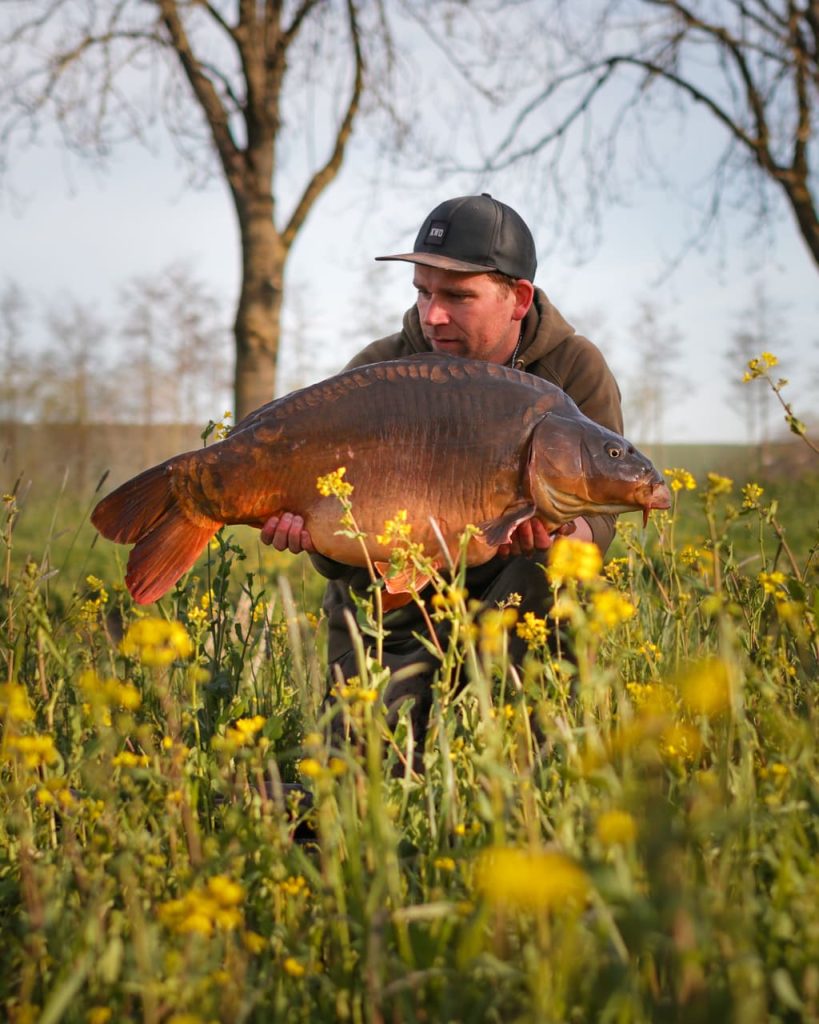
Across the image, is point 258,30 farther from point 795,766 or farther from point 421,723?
point 795,766

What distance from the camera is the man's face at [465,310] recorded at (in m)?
3.62

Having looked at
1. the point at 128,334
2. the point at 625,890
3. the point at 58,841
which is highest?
the point at 128,334

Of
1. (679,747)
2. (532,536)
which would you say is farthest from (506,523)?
(679,747)

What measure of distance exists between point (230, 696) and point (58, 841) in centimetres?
65

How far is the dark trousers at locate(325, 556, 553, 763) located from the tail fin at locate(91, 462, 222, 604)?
0.60m

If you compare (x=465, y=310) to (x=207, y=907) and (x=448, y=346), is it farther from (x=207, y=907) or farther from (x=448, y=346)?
(x=207, y=907)

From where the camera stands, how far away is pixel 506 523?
2.91 meters

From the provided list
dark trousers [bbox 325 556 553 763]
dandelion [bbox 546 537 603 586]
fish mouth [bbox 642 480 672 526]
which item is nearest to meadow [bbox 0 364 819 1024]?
dandelion [bbox 546 537 603 586]

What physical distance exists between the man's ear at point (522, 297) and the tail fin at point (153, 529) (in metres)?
1.42

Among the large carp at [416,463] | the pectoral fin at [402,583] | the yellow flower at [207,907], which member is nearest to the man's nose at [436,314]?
the large carp at [416,463]

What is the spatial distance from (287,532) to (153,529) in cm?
38

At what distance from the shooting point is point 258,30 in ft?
34.8

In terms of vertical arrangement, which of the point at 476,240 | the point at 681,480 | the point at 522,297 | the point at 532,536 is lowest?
the point at 532,536

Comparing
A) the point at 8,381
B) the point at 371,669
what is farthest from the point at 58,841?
the point at 8,381
